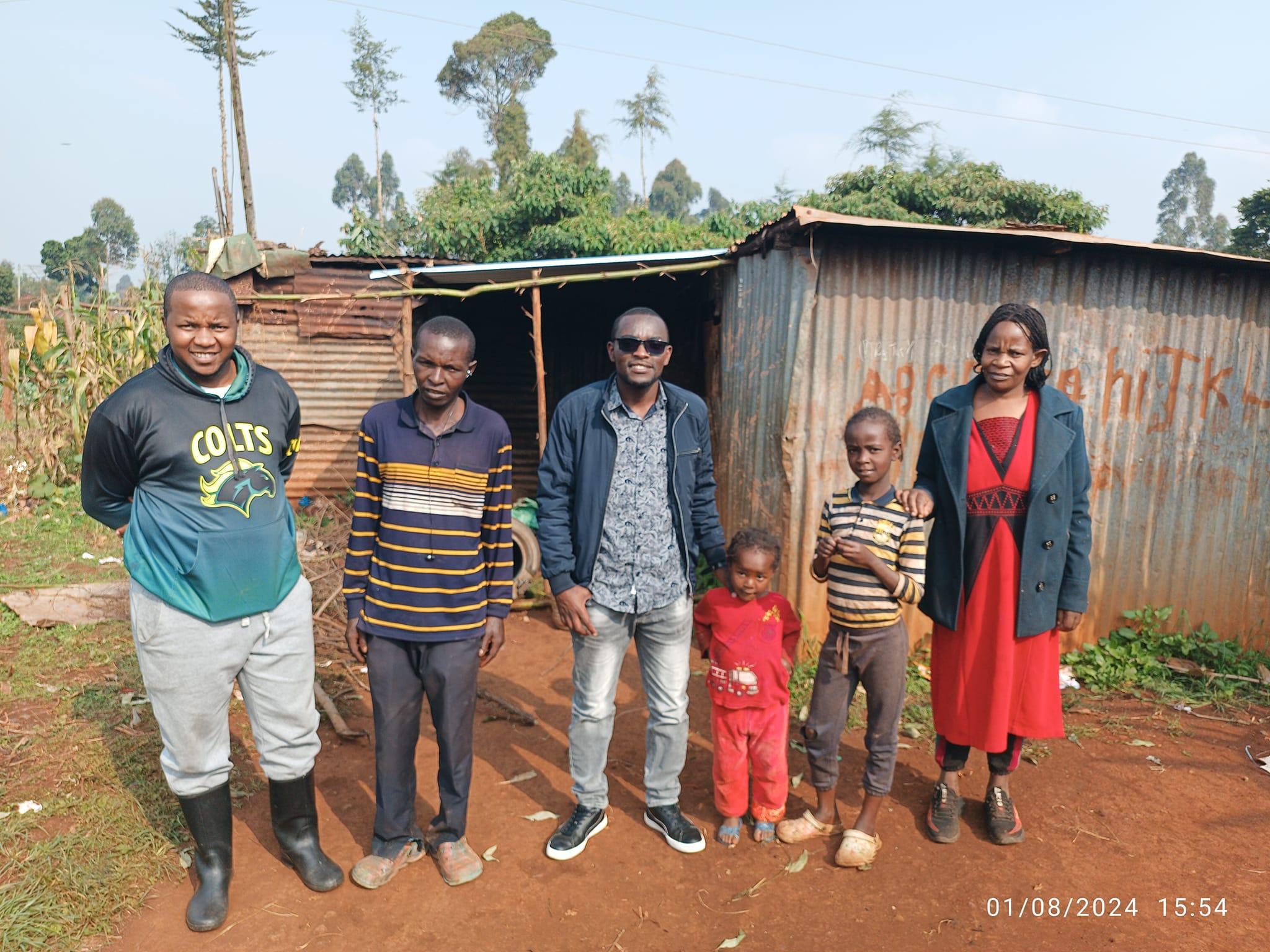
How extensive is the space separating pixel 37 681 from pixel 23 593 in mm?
1222

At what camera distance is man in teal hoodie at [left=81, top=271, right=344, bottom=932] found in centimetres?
235

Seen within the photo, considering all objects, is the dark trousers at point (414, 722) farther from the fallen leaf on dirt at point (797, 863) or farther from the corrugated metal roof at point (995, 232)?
the corrugated metal roof at point (995, 232)

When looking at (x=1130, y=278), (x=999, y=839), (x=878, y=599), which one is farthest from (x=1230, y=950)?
(x=1130, y=278)

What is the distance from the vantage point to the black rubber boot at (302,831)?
2756 mm

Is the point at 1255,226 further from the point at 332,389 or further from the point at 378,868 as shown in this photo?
the point at 378,868

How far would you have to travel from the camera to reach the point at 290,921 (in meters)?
2.63

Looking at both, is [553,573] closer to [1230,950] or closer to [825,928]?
[825,928]

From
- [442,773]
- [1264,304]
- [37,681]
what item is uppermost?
[1264,304]

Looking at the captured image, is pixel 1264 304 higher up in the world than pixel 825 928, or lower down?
higher up

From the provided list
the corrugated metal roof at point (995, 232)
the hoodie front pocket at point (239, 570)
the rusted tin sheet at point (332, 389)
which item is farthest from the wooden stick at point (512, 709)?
the rusted tin sheet at point (332, 389)

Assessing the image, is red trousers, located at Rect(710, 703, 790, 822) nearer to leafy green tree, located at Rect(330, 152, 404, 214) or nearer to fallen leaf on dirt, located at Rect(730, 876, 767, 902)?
fallen leaf on dirt, located at Rect(730, 876, 767, 902)

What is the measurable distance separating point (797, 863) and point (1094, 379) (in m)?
3.76

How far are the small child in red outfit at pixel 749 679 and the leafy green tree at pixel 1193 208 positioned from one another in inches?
2385

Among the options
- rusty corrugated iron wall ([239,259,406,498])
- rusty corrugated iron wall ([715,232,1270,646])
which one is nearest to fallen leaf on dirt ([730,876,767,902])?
rusty corrugated iron wall ([715,232,1270,646])
